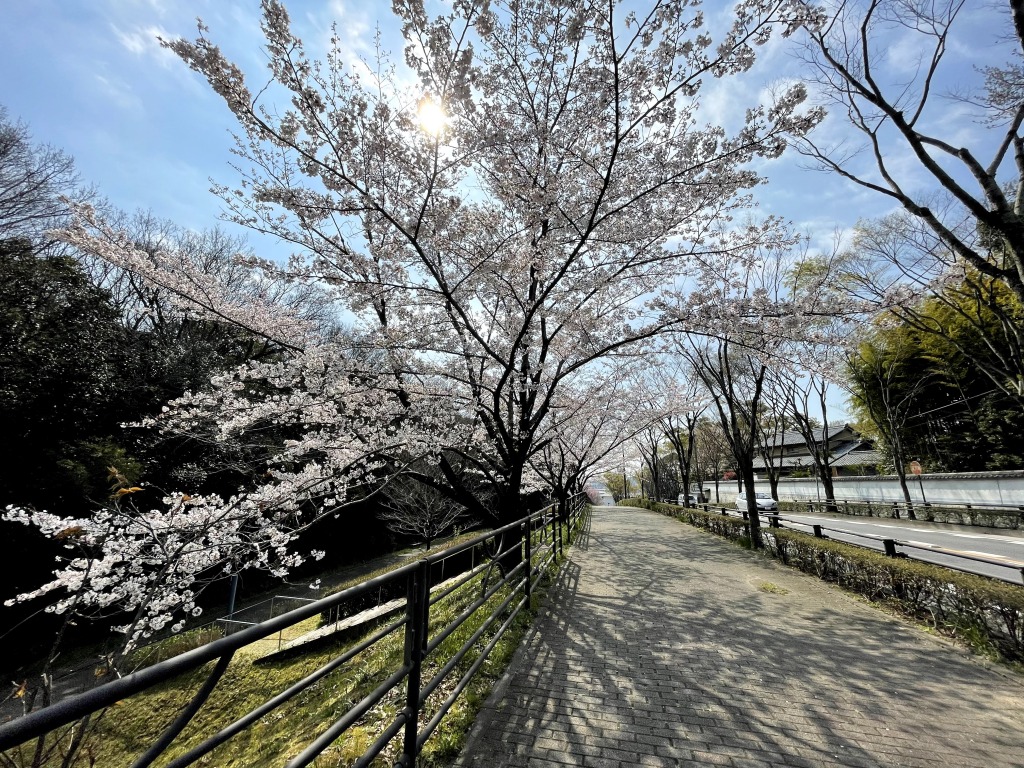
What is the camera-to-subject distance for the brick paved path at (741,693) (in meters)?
2.79

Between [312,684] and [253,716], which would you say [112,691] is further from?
[312,684]

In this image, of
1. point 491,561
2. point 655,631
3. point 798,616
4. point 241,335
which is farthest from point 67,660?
point 798,616

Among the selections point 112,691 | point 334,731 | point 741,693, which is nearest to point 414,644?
point 334,731

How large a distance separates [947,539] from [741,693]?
14.9m

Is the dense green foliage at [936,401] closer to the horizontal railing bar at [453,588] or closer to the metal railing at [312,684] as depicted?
the horizontal railing bar at [453,588]

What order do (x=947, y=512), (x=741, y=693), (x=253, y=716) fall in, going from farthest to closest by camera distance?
(x=947, y=512), (x=741, y=693), (x=253, y=716)

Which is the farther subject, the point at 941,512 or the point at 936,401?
the point at 936,401

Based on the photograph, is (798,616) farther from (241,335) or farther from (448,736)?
(241,335)

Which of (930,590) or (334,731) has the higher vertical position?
(334,731)

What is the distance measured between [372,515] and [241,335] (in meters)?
10.8

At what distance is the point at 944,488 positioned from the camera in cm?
1884

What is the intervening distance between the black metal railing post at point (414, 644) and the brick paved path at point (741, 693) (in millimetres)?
625

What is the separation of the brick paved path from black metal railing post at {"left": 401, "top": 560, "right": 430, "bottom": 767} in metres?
0.63

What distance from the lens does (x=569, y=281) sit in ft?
20.8
